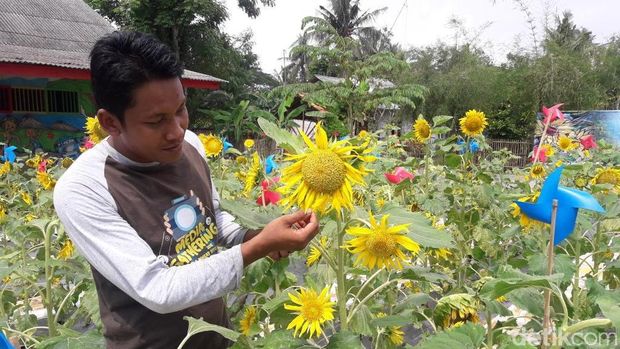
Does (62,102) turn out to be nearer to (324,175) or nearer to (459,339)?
(324,175)

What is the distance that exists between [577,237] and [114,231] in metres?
1.27

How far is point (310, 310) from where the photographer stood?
3.25 ft

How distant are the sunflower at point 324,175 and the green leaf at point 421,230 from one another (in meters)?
0.11

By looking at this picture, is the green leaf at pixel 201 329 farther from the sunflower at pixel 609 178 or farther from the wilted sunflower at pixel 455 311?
the sunflower at pixel 609 178

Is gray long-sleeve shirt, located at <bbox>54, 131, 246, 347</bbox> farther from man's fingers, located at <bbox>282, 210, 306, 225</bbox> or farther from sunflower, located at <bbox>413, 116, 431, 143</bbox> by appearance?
sunflower, located at <bbox>413, 116, 431, 143</bbox>

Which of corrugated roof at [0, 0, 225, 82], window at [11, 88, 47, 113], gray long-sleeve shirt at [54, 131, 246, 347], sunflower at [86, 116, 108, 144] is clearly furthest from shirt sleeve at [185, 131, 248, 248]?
window at [11, 88, 47, 113]

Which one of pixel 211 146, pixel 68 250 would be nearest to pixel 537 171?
pixel 211 146

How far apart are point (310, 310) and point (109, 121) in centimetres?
51

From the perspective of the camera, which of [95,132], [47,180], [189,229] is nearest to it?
[189,229]

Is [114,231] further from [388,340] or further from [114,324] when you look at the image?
[388,340]

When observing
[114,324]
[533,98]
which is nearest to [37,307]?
[114,324]

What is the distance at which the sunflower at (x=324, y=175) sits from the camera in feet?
2.77

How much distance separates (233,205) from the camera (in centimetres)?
99

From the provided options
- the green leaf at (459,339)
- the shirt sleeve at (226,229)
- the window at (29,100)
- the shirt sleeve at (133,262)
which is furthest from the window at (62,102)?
the green leaf at (459,339)
